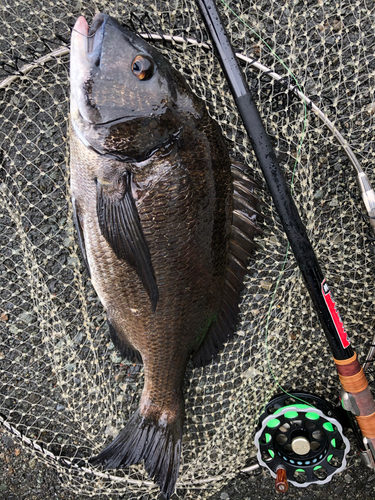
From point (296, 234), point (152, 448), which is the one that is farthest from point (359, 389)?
point (152, 448)

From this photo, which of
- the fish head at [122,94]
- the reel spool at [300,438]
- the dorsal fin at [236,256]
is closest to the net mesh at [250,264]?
the reel spool at [300,438]

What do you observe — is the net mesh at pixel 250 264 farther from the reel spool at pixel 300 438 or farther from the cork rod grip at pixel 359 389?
the cork rod grip at pixel 359 389

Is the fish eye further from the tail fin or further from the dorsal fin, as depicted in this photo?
the tail fin

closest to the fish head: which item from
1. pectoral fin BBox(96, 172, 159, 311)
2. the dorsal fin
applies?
pectoral fin BBox(96, 172, 159, 311)

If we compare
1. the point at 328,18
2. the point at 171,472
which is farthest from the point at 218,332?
the point at 328,18

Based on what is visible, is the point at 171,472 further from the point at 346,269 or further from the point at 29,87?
the point at 29,87
